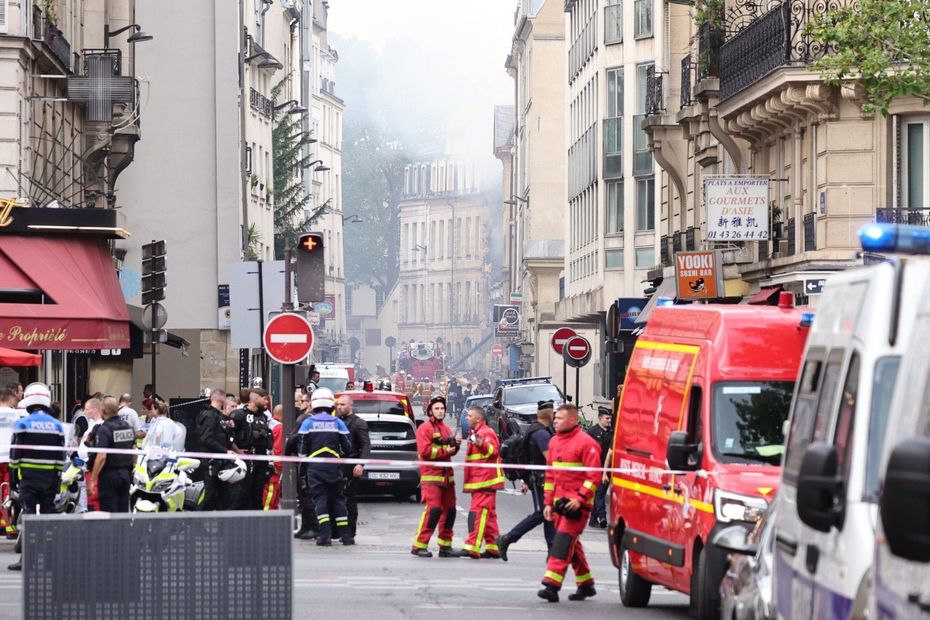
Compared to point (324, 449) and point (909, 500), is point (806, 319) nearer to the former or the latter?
point (324, 449)

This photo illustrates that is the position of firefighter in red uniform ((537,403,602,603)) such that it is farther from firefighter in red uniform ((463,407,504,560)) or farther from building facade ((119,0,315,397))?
building facade ((119,0,315,397))

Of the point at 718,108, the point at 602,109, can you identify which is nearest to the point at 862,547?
the point at 718,108

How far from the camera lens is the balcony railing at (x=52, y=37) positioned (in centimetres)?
3294

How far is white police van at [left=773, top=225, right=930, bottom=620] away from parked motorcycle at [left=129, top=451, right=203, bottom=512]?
573 inches

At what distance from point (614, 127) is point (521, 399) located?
14.6 metres

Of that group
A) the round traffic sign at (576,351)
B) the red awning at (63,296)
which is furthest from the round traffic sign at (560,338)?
the red awning at (63,296)

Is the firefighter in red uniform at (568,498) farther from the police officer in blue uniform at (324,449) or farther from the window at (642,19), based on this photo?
the window at (642,19)

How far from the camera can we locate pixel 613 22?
196 ft

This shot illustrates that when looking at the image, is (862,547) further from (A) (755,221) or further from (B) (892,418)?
(A) (755,221)

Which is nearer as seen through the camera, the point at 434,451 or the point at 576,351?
the point at 434,451

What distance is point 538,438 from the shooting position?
21.8 meters

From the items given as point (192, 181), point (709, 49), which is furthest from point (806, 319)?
point (192, 181)

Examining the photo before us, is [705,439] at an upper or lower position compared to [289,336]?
lower

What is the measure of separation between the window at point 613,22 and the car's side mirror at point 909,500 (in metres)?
54.8
